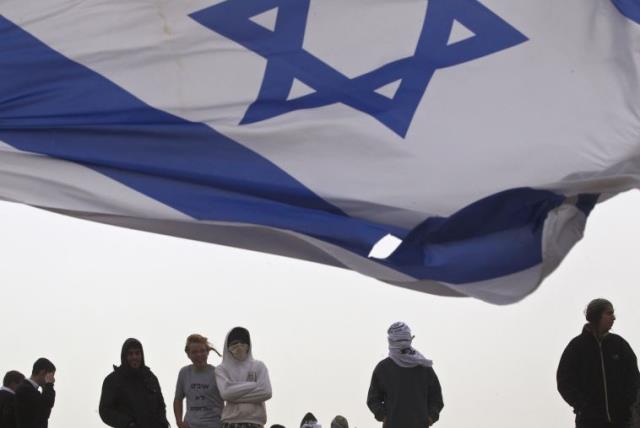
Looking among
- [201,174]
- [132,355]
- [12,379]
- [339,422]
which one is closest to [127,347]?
[132,355]

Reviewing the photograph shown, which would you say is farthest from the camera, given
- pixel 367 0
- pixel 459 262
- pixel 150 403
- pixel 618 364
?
pixel 150 403

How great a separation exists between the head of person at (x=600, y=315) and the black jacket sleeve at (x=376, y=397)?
1664mm

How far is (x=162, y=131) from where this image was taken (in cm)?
656

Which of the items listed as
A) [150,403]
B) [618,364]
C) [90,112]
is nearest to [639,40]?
[90,112]

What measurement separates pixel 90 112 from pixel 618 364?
18.4 feet

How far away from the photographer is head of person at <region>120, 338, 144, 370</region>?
40.9 feet

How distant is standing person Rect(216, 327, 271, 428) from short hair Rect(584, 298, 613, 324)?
6.96 ft

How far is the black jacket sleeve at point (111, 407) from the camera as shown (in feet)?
40.4

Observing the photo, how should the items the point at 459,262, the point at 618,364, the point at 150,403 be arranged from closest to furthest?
the point at 459,262 < the point at 618,364 < the point at 150,403

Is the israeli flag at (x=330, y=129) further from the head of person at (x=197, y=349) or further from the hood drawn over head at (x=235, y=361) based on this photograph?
the head of person at (x=197, y=349)

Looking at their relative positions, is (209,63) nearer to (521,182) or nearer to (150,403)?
(521,182)

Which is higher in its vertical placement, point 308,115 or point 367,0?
point 367,0

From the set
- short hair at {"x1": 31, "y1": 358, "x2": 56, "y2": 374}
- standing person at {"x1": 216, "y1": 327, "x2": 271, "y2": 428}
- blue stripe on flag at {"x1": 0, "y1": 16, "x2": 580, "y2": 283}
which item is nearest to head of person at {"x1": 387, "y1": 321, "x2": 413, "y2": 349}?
standing person at {"x1": 216, "y1": 327, "x2": 271, "y2": 428}

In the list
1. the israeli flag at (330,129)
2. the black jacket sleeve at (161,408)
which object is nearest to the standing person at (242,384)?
the black jacket sleeve at (161,408)
